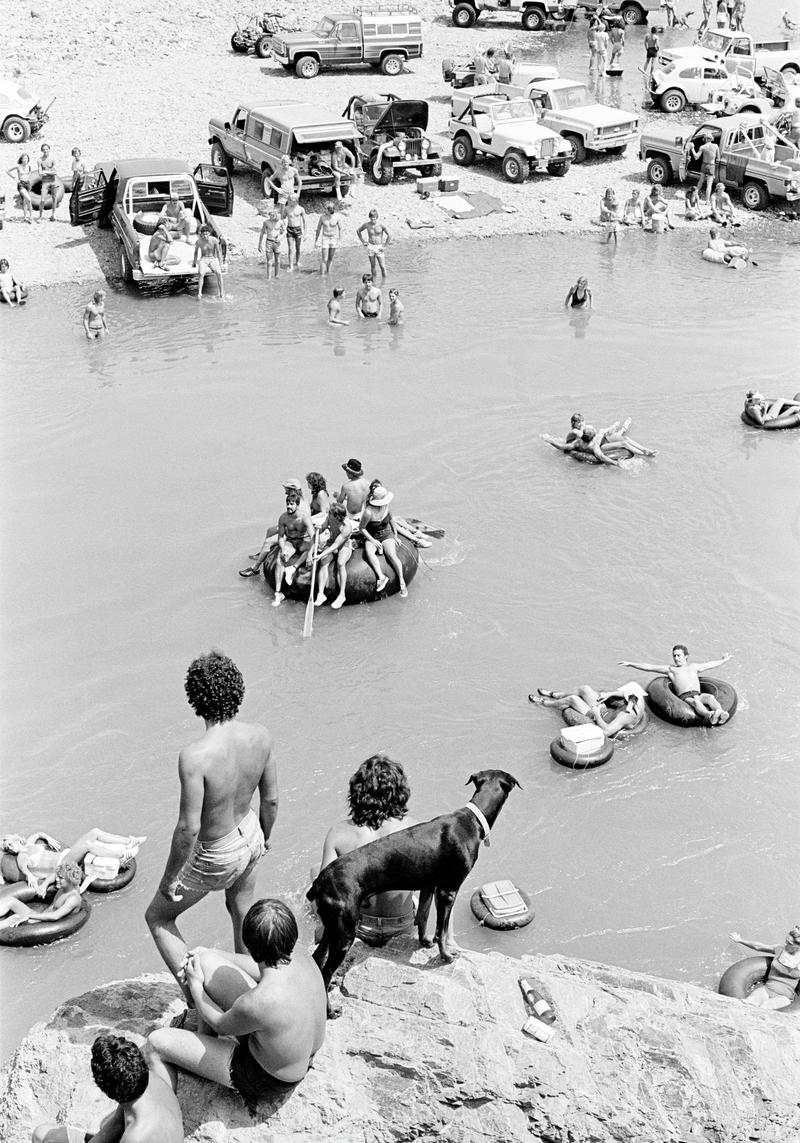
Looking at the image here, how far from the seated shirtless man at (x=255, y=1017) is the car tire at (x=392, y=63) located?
3303cm

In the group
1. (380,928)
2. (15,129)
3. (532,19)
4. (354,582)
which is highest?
(532,19)

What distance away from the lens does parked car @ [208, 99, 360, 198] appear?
2545cm

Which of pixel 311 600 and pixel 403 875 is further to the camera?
pixel 311 600

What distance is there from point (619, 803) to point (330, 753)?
8.67ft

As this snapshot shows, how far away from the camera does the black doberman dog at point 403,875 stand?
19.6 feet

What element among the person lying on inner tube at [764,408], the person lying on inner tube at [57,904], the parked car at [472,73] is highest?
the parked car at [472,73]

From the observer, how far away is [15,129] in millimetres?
27516

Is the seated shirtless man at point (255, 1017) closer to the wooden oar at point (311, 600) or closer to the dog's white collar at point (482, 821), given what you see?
the dog's white collar at point (482, 821)

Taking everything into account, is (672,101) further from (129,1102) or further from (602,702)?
(129,1102)

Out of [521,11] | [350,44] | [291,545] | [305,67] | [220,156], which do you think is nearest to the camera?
[291,545]

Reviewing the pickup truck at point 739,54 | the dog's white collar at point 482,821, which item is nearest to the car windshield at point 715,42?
the pickup truck at point 739,54

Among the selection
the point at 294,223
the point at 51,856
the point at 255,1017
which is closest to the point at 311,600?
the point at 51,856

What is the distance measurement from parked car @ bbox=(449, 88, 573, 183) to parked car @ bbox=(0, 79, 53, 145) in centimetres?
958

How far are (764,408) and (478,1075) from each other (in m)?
13.9
